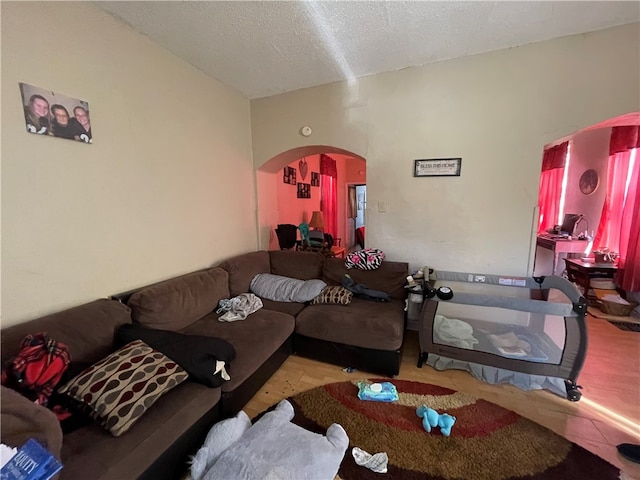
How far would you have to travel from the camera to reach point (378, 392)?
1.84 metres

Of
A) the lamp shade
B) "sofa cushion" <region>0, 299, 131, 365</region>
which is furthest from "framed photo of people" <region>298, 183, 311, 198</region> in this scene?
"sofa cushion" <region>0, 299, 131, 365</region>

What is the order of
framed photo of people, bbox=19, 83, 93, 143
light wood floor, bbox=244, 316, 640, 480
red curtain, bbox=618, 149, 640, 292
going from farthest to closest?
red curtain, bbox=618, 149, 640, 292
light wood floor, bbox=244, 316, 640, 480
framed photo of people, bbox=19, 83, 93, 143

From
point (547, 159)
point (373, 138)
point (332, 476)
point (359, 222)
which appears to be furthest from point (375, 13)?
point (359, 222)

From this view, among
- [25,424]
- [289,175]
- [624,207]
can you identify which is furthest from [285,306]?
[624,207]

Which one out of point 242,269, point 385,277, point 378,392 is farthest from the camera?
point 242,269

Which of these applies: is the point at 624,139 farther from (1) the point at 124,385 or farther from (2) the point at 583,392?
(1) the point at 124,385

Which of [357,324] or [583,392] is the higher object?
[357,324]

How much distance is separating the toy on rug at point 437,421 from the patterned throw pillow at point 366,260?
1280 millimetres

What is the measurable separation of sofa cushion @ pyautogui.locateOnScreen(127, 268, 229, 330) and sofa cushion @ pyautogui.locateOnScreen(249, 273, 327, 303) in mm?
349

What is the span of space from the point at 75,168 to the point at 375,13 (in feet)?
7.12

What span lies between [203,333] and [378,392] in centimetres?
134

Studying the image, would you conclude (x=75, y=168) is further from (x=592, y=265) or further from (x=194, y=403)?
(x=592, y=265)

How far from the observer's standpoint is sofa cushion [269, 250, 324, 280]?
287cm

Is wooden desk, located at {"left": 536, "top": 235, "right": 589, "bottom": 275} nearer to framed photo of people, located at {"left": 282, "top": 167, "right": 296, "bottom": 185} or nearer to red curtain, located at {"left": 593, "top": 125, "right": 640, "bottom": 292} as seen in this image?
red curtain, located at {"left": 593, "top": 125, "right": 640, "bottom": 292}
